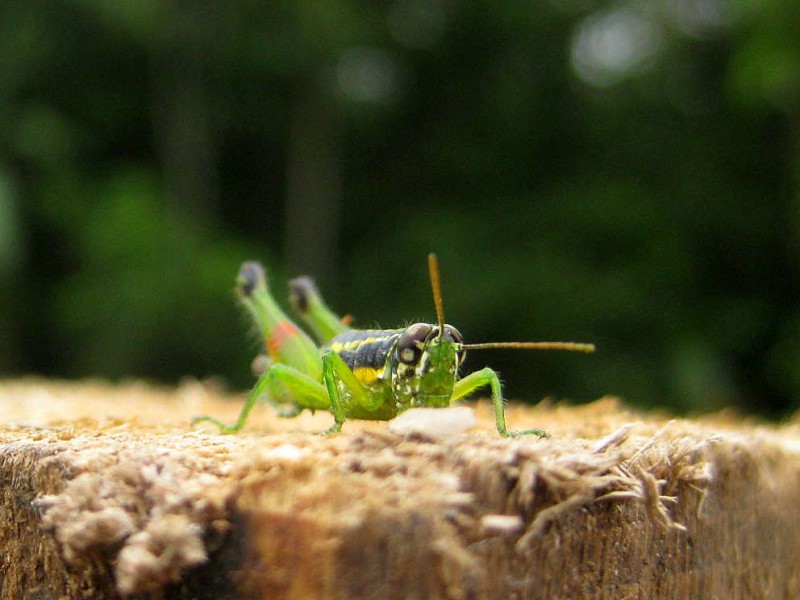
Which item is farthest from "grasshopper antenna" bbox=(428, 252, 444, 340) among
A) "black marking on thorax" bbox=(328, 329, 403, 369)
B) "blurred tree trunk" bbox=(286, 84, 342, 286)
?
"blurred tree trunk" bbox=(286, 84, 342, 286)

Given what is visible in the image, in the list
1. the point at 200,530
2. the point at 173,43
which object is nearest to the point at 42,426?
the point at 200,530

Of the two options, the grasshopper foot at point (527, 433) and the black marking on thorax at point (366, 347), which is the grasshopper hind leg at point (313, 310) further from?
the grasshopper foot at point (527, 433)

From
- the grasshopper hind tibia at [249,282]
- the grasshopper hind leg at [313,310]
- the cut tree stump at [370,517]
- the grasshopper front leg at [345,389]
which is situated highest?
the grasshopper hind tibia at [249,282]

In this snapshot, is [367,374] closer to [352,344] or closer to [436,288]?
[352,344]

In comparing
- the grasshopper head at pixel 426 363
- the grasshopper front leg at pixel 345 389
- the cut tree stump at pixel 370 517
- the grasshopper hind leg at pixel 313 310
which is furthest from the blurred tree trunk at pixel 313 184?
the cut tree stump at pixel 370 517

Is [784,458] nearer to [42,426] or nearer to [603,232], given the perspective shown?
[42,426]
